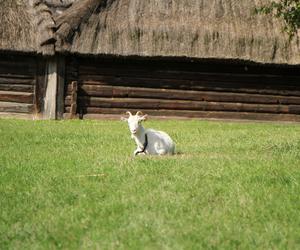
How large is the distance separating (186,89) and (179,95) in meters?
0.30

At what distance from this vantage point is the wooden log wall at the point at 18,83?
60.3ft

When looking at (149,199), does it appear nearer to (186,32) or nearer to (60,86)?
(60,86)

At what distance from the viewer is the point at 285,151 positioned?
9945 millimetres

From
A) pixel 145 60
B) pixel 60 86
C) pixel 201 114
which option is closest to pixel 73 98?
pixel 60 86

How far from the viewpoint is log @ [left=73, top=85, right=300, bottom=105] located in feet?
61.6

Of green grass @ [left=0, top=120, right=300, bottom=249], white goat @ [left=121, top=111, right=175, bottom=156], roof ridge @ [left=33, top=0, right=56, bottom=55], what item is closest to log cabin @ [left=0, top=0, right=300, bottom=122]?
roof ridge @ [left=33, top=0, right=56, bottom=55]

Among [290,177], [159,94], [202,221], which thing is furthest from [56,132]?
[202,221]

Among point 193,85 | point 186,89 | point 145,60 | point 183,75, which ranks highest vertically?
point 145,60

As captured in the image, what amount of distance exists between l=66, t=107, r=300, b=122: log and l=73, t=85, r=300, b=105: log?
43cm

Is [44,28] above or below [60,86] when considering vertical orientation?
above

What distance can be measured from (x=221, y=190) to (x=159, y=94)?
41.8 feet

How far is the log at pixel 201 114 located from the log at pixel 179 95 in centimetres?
43

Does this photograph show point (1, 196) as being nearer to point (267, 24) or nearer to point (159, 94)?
point (159, 94)

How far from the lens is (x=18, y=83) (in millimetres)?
18469
